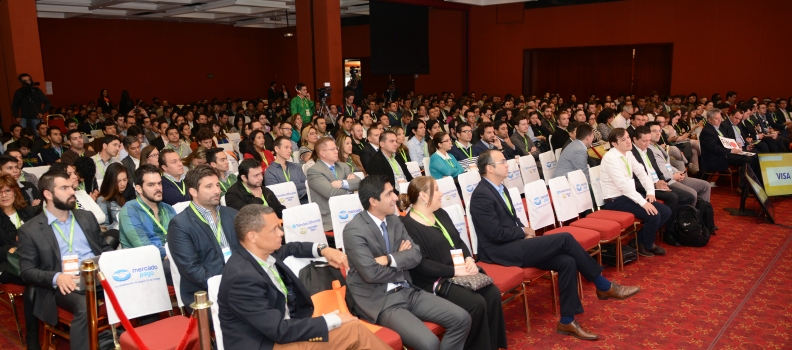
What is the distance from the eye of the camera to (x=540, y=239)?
4.17 metres

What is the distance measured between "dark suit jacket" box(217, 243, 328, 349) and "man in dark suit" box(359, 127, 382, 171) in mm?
3910

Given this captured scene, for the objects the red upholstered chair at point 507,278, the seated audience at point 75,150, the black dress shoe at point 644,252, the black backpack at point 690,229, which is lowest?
the black dress shoe at point 644,252

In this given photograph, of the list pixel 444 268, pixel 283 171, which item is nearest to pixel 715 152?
pixel 283 171

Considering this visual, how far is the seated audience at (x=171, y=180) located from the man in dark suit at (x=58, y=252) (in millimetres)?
1150

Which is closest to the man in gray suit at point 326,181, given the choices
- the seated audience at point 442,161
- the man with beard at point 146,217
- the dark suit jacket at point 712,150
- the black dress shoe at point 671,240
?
the seated audience at point 442,161

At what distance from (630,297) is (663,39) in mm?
12026

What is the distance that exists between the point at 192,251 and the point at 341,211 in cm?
145

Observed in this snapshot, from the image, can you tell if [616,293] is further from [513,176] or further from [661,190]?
[513,176]

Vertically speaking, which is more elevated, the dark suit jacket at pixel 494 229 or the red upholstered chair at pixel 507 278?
the dark suit jacket at pixel 494 229

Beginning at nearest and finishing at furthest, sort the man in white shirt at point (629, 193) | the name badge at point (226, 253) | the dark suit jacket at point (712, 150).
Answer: the name badge at point (226, 253) < the man in white shirt at point (629, 193) < the dark suit jacket at point (712, 150)

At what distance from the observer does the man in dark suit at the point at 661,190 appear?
601 centimetres

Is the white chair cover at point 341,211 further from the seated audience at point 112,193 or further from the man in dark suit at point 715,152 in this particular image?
the man in dark suit at point 715,152

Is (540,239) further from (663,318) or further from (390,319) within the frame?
(390,319)

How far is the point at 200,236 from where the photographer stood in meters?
Result: 3.49
